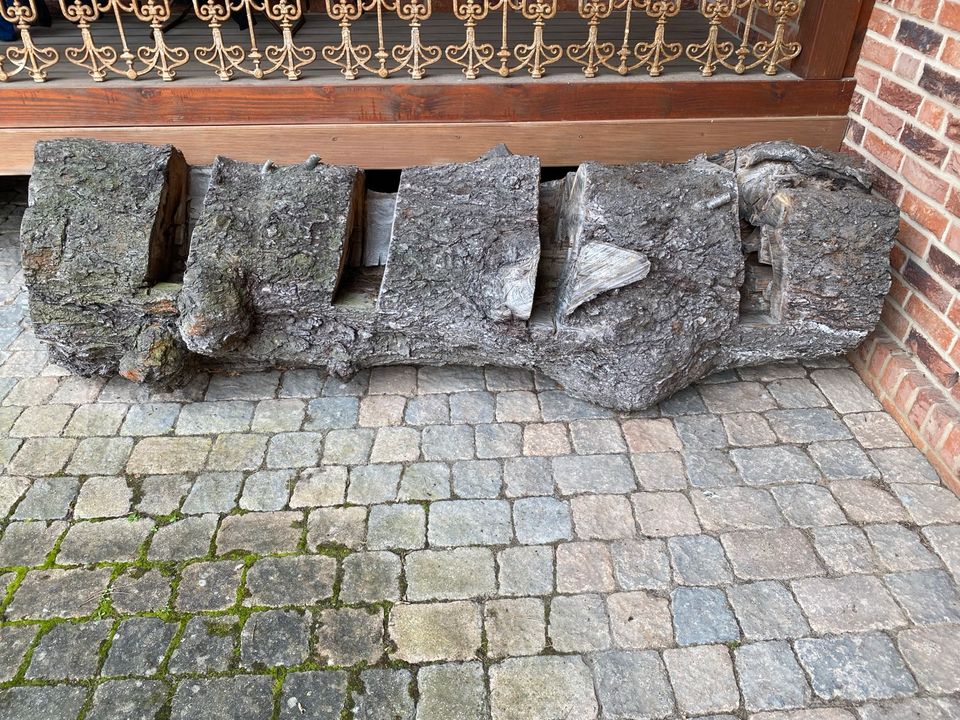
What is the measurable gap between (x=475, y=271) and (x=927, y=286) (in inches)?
80.4

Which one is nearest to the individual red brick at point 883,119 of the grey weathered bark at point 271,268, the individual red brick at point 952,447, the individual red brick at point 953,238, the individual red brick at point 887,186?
the individual red brick at point 887,186

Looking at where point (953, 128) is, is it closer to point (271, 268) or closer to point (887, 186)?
point (887, 186)

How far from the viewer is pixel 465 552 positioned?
249cm

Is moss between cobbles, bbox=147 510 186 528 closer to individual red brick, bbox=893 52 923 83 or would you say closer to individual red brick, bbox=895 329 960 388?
individual red brick, bbox=895 329 960 388

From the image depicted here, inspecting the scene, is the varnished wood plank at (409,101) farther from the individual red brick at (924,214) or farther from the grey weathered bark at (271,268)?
the individual red brick at (924,214)

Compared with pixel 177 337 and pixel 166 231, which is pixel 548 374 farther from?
pixel 166 231

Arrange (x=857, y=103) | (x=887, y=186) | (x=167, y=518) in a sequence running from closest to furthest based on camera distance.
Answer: (x=167, y=518) < (x=887, y=186) < (x=857, y=103)

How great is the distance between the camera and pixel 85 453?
2895 millimetres

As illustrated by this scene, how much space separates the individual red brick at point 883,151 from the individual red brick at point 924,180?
0.07 metres

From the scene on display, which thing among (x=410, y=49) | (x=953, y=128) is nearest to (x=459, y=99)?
(x=410, y=49)

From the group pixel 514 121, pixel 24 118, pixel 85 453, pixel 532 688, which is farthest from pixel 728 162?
pixel 24 118

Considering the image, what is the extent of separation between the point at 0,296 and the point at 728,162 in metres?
4.16

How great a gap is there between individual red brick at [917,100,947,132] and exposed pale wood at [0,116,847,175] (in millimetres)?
815

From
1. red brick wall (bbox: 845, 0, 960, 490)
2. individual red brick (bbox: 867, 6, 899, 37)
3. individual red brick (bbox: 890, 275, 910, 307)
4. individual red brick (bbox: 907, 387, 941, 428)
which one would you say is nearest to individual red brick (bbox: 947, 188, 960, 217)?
red brick wall (bbox: 845, 0, 960, 490)
